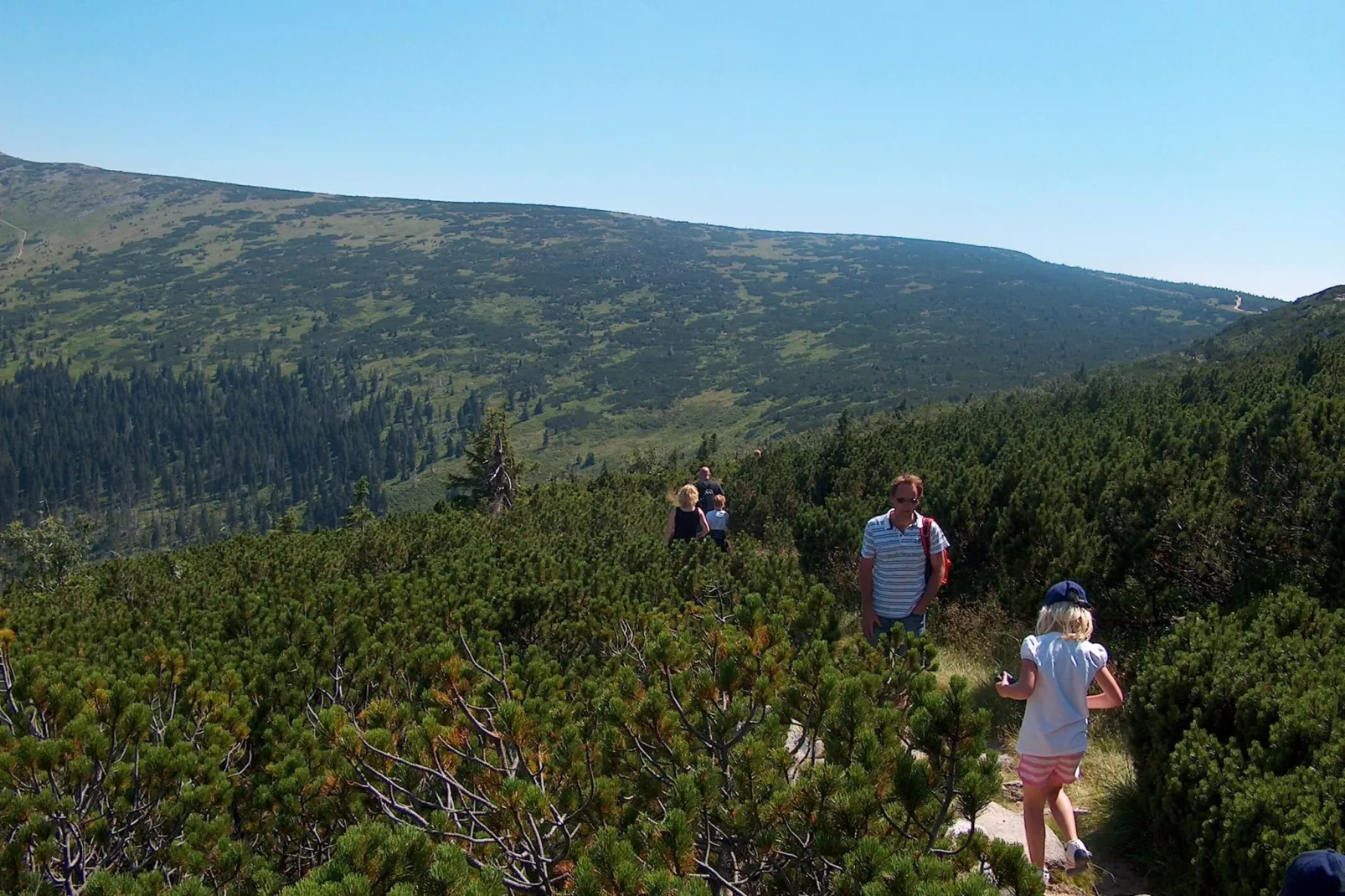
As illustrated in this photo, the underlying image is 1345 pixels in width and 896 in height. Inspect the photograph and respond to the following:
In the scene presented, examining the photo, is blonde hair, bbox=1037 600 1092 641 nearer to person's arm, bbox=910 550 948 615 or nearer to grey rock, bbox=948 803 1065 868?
grey rock, bbox=948 803 1065 868

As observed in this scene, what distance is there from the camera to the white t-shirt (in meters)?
3.74

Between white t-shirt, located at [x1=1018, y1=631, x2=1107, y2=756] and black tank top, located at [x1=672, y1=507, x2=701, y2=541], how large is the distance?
18.4 feet

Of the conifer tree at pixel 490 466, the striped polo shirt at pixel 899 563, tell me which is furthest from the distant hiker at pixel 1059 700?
the conifer tree at pixel 490 466

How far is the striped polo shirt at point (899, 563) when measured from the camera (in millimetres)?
5539

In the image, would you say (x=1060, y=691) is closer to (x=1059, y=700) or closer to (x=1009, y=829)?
(x=1059, y=700)

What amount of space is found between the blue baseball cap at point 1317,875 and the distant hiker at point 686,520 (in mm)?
7055

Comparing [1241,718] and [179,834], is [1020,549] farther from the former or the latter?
[179,834]

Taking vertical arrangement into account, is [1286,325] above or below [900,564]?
above

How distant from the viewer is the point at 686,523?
366 inches

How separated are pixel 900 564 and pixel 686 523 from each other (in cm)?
400

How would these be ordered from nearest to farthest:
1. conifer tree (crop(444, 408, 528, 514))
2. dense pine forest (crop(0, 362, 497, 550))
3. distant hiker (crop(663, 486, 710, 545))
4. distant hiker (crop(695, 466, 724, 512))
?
distant hiker (crop(663, 486, 710, 545)), distant hiker (crop(695, 466, 724, 512)), conifer tree (crop(444, 408, 528, 514)), dense pine forest (crop(0, 362, 497, 550))

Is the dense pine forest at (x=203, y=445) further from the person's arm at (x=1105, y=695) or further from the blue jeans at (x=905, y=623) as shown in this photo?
the person's arm at (x=1105, y=695)

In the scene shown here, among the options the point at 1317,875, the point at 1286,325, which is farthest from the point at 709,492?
the point at 1286,325

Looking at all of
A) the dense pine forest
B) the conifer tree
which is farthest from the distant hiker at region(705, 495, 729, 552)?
the dense pine forest
